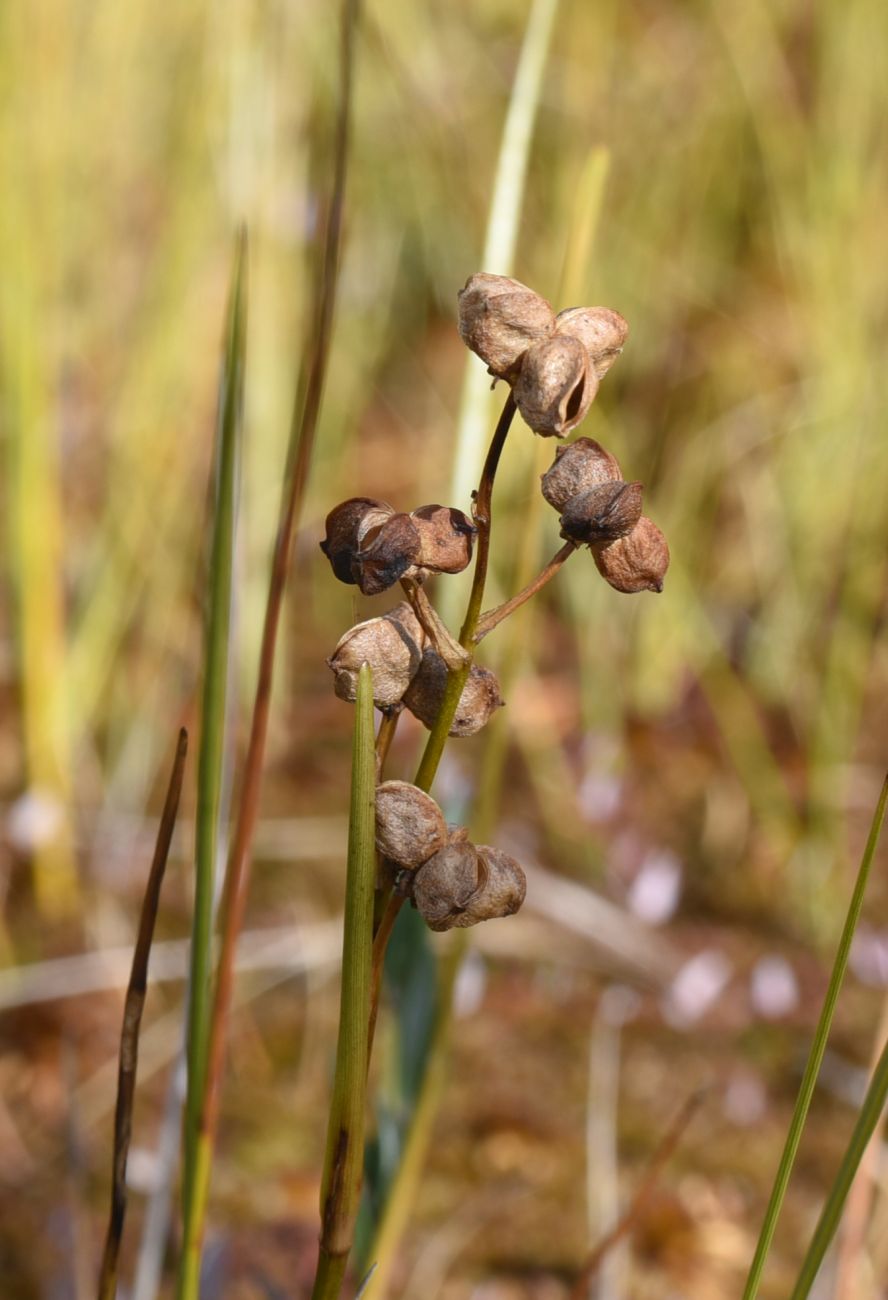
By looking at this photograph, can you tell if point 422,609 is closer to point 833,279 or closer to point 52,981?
point 52,981

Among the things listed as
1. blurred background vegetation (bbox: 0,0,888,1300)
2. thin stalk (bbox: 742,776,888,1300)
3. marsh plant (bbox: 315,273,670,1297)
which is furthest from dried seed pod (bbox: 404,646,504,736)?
blurred background vegetation (bbox: 0,0,888,1300)

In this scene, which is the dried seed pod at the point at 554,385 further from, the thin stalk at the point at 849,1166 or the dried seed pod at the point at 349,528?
the thin stalk at the point at 849,1166

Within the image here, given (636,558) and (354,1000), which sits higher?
(636,558)

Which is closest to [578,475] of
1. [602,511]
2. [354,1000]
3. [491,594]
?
[602,511]

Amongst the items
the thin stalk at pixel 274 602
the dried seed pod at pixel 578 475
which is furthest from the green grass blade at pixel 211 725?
the dried seed pod at pixel 578 475

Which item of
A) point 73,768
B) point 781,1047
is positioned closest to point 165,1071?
point 73,768

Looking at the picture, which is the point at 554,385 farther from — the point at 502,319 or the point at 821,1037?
the point at 821,1037
